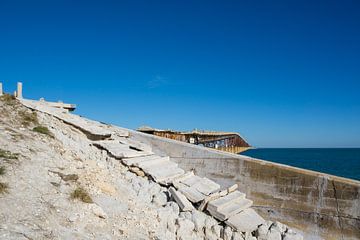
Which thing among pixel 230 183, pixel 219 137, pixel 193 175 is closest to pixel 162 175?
pixel 193 175

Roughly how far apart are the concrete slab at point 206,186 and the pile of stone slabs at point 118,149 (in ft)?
7.56

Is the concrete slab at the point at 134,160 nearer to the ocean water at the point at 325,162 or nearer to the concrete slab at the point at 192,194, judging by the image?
the concrete slab at the point at 192,194

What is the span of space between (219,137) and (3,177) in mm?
31187

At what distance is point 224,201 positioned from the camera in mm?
8742

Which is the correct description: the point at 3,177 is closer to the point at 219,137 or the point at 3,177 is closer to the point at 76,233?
the point at 76,233

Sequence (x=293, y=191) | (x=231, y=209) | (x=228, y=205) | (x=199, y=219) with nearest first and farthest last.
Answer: (x=199, y=219)
(x=231, y=209)
(x=228, y=205)
(x=293, y=191)

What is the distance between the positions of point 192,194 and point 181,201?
614mm

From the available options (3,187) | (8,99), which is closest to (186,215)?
(3,187)

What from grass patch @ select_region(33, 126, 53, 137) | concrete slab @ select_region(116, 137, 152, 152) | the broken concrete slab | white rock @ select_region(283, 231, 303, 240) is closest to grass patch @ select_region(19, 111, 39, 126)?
grass patch @ select_region(33, 126, 53, 137)

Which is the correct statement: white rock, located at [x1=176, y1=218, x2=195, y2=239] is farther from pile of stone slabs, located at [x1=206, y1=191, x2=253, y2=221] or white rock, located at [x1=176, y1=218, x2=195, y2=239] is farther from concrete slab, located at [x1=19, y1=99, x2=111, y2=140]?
concrete slab, located at [x1=19, y1=99, x2=111, y2=140]

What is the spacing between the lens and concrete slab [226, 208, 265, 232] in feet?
26.4

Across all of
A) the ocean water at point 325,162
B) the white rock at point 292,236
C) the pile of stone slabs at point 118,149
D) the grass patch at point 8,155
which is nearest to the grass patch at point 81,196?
the grass patch at point 8,155

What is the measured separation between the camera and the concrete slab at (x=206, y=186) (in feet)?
30.4

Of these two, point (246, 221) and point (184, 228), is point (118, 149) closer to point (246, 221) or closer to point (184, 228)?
point (184, 228)
